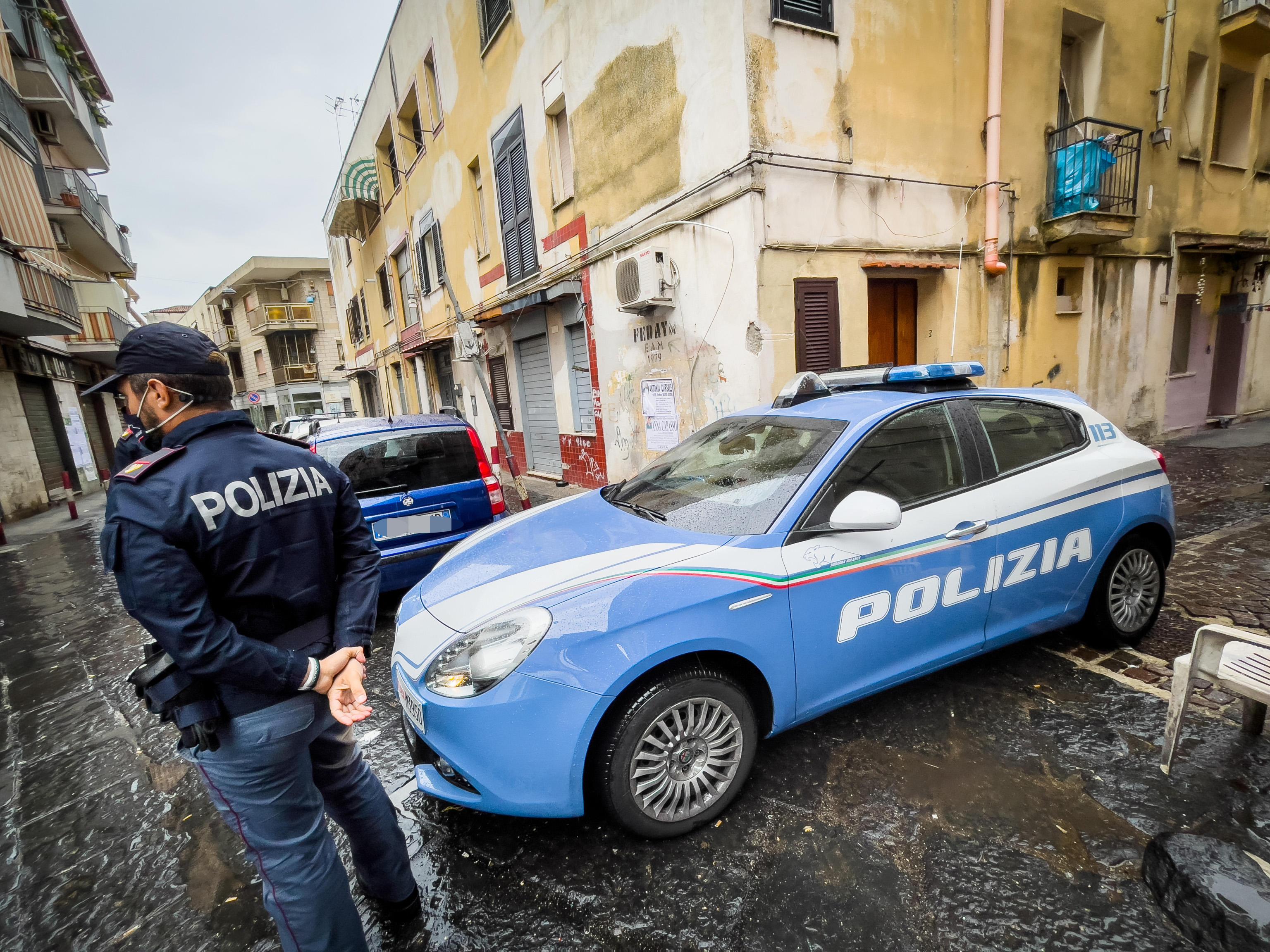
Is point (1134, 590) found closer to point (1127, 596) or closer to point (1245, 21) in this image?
point (1127, 596)

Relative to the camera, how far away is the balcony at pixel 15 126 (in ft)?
32.9

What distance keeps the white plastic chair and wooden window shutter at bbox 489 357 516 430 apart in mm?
10694

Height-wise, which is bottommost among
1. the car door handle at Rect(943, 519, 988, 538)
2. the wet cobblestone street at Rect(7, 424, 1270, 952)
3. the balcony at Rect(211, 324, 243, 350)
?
the wet cobblestone street at Rect(7, 424, 1270, 952)

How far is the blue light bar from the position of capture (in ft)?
9.66

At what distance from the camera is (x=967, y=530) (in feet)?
8.35

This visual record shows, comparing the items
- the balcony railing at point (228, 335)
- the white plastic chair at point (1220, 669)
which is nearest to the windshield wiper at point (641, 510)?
the white plastic chair at point (1220, 669)

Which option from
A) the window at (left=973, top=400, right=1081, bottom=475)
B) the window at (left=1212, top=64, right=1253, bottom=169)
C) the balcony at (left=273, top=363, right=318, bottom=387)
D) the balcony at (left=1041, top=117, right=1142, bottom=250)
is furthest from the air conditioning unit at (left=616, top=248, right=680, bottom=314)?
the balcony at (left=273, top=363, right=318, bottom=387)

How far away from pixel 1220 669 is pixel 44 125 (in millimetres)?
24737

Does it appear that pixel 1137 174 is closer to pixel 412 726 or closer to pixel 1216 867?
pixel 1216 867

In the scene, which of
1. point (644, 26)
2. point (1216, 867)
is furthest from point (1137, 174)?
point (1216, 867)

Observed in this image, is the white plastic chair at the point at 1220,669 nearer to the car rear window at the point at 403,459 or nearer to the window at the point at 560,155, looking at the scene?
the car rear window at the point at 403,459

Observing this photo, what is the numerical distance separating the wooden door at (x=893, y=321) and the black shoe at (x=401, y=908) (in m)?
6.59

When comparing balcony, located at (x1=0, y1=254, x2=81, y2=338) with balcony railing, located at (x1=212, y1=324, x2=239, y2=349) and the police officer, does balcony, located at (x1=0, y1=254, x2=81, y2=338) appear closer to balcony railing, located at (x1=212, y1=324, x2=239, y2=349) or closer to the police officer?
the police officer

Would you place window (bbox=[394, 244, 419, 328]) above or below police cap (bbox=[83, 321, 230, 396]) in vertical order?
above
